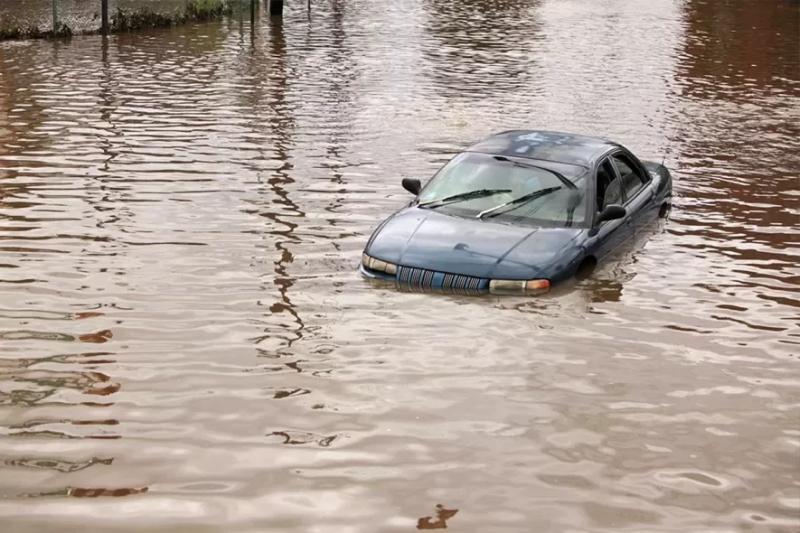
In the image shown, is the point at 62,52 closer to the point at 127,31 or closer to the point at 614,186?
the point at 127,31

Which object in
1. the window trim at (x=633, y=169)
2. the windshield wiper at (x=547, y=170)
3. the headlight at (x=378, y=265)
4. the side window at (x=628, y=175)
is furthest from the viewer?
the side window at (x=628, y=175)

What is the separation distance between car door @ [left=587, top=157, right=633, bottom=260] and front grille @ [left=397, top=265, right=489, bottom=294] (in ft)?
4.58

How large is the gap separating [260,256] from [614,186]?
12.2 feet

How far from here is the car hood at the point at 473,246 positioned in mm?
10867

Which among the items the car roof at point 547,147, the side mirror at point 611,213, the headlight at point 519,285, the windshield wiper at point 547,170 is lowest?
the headlight at point 519,285

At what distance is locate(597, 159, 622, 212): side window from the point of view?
1230cm

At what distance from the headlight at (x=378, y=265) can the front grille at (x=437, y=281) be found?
0.08 metres

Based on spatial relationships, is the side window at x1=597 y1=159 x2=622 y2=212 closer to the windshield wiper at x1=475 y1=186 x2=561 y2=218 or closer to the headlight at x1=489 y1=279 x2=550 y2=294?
the windshield wiper at x1=475 y1=186 x2=561 y2=218

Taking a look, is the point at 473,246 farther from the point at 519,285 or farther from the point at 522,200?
the point at 522,200

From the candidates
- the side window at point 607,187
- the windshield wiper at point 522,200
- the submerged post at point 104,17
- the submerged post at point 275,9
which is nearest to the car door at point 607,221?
the side window at point 607,187

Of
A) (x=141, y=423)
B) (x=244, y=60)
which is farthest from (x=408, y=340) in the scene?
(x=244, y=60)

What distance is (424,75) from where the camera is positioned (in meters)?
28.3

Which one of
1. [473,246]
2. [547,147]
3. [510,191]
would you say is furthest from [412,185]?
[473,246]

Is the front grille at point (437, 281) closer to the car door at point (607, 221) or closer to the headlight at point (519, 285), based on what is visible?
the headlight at point (519, 285)
